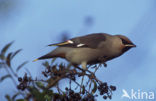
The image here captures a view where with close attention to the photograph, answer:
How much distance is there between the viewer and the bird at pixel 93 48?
3774mm

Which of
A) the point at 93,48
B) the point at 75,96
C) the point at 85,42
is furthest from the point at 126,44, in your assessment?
the point at 75,96

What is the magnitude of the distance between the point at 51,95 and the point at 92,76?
55 cm

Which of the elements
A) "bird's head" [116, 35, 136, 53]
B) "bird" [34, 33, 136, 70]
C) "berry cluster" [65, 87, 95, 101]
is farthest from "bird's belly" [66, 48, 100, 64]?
"berry cluster" [65, 87, 95, 101]

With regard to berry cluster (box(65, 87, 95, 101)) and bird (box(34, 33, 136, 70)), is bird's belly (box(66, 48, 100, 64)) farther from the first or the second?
berry cluster (box(65, 87, 95, 101))

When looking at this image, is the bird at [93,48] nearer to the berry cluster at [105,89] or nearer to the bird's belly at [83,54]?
the bird's belly at [83,54]

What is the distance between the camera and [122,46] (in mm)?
4020

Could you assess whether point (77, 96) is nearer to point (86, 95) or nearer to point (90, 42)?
point (86, 95)

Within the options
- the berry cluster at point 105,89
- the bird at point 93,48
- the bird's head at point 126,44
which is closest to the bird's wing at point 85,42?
the bird at point 93,48

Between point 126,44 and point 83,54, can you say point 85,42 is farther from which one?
point 126,44

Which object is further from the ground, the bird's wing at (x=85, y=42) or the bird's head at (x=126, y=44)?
the bird's wing at (x=85, y=42)

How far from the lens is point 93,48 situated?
3.94m

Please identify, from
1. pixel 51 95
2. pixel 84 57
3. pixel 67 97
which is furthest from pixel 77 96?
pixel 84 57

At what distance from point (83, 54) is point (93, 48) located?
7.0 inches

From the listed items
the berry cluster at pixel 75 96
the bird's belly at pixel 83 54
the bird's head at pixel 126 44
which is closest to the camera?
the berry cluster at pixel 75 96
